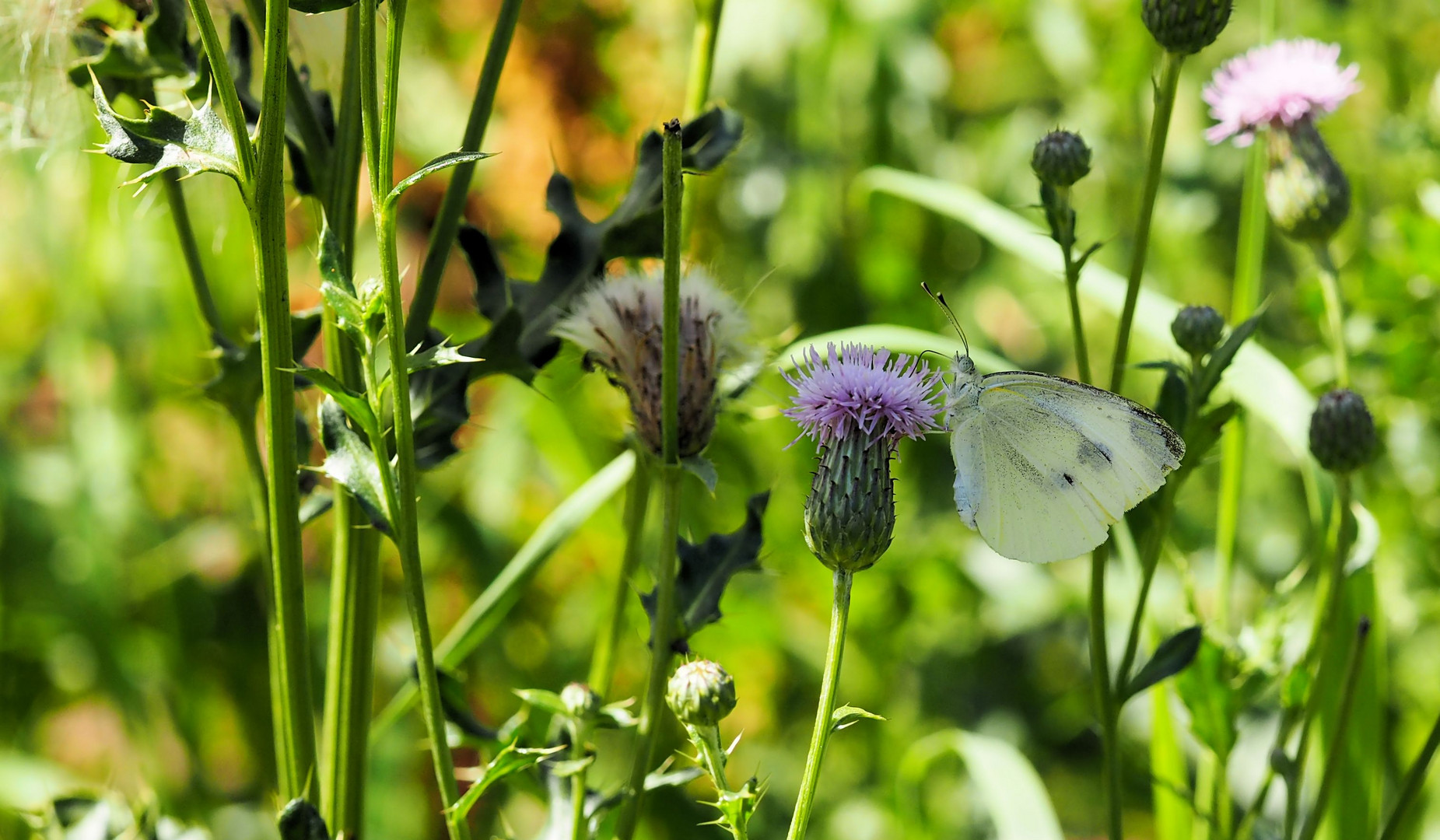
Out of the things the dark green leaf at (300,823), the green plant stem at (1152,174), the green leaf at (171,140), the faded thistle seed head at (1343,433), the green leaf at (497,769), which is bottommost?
the dark green leaf at (300,823)

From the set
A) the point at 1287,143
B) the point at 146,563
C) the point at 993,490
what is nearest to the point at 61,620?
the point at 146,563

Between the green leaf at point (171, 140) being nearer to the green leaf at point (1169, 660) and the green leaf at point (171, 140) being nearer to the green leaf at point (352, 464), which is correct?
the green leaf at point (352, 464)

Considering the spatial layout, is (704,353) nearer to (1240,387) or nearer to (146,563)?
(1240,387)

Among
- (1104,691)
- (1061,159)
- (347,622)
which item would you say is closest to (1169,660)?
(1104,691)

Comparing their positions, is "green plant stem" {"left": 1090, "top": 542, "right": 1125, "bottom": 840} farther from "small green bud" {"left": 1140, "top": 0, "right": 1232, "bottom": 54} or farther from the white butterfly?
"small green bud" {"left": 1140, "top": 0, "right": 1232, "bottom": 54}

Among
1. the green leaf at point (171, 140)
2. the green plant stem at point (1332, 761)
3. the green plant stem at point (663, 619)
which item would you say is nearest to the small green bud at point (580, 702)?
the green plant stem at point (663, 619)

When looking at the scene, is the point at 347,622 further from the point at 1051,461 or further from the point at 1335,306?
the point at 1335,306
